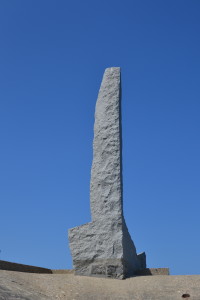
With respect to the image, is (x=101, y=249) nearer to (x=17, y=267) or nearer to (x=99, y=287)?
(x=99, y=287)

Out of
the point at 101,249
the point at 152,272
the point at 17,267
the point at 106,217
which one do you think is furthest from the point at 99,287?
the point at 17,267

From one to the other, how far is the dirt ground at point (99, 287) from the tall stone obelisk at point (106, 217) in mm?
492

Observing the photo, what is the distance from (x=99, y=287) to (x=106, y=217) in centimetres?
177

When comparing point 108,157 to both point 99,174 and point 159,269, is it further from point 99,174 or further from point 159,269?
point 159,269

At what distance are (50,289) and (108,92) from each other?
525cm

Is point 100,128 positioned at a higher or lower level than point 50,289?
higher

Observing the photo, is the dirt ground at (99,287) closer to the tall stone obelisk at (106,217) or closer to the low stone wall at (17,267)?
the tall stone obelisk at (106,217)

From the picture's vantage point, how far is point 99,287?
8836mm

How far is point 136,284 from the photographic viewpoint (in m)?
8.98

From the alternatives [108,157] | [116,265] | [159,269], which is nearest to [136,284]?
[116,265]

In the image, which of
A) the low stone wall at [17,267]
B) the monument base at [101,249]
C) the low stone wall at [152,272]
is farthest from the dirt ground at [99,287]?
the low stone wall at [152,272]

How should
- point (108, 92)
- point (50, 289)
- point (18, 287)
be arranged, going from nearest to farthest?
1. point (18, 287)
2. point (50, 289)
3. point (108, 92)

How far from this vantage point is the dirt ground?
7980mm

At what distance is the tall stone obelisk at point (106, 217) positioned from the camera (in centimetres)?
982
